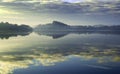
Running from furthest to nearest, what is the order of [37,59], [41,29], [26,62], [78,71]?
[41,29], [37,59], [26,62], [78,71]

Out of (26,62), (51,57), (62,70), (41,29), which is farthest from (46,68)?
(41,29)

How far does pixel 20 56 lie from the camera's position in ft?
97.1

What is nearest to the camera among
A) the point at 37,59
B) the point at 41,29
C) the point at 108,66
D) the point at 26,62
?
the point at 108,66

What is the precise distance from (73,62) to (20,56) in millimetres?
5710

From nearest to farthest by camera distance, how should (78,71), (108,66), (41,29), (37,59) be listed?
(78,71) → (108,66) → (37,59) → (41,29)

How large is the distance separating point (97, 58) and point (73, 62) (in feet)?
10.2

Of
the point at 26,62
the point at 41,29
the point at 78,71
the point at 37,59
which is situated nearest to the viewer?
the point at 78,71

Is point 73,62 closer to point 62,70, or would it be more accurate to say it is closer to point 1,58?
point 62,70

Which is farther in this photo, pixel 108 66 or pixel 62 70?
pixel 108 66

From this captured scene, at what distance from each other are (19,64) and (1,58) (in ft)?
13.7

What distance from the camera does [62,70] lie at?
2275 centimetres

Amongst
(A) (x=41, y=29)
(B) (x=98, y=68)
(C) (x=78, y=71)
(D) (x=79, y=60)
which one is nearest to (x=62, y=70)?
(C) (x=78, y=71)

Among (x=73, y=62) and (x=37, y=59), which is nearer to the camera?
(x=73, y=62)

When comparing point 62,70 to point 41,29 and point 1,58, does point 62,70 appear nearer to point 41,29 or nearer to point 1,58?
point 1,58
